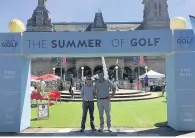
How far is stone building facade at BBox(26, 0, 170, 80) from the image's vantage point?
71688 millimetres

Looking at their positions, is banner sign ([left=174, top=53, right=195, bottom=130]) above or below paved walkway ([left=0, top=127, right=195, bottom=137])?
above

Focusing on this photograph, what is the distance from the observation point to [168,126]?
11.4 m

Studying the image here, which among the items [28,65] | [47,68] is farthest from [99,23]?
[28,65]

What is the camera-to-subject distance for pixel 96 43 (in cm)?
1062

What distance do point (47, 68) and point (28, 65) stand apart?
61.5 meters

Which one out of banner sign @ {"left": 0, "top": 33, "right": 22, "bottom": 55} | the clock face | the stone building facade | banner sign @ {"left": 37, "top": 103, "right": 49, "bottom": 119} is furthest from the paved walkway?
the clock face

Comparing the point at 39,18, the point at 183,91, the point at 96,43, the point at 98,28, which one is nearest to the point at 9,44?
the point at 96,43

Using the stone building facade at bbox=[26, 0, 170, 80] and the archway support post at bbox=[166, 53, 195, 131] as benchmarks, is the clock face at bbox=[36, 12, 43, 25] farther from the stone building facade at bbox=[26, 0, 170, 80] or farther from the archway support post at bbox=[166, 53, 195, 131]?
the archway support post at bbox=[166, 53, 195, 131]

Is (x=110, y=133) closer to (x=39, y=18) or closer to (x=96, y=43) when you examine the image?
(x=96, y=43)

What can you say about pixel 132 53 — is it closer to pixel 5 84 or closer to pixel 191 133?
pixel 191 133

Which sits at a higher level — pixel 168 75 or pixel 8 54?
pixel 8 54

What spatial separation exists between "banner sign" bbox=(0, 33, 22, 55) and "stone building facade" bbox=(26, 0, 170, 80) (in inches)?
2203

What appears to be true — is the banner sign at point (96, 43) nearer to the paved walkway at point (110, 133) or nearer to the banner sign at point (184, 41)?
the banner sign at point (184, 41)

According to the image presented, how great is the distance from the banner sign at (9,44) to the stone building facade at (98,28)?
55951mm
